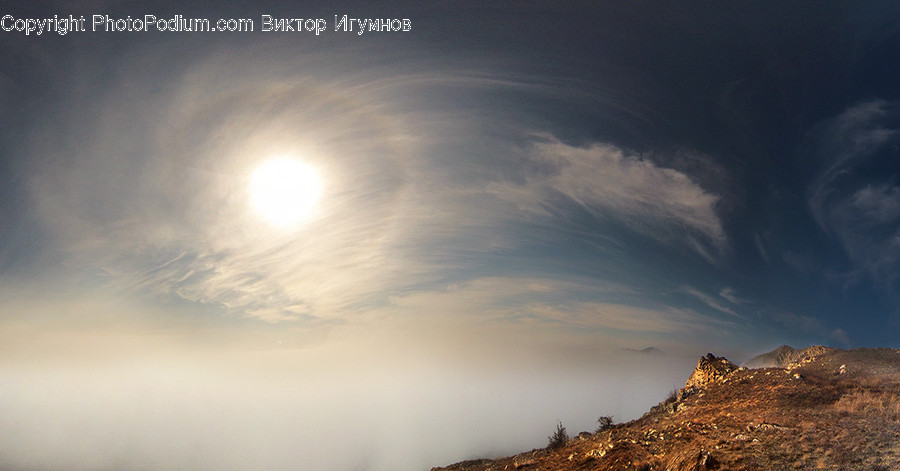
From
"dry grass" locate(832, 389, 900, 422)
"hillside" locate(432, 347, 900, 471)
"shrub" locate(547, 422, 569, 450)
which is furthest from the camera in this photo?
"shrub" locate(547, 422, 569, 450)

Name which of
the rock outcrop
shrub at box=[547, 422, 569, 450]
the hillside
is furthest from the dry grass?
shrub at box=[547, 422, 569, 450]

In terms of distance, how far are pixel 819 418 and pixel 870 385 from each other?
8.33m

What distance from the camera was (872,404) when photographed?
66.6ft

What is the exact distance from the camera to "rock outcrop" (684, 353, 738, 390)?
33.5 meters

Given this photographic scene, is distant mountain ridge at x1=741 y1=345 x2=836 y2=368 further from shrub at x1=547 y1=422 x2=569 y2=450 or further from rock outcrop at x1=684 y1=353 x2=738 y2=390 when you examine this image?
shrub at x1=547 y1=422 x2=569 y2=450

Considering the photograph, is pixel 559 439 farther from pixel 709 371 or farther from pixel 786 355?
pixel 786 355

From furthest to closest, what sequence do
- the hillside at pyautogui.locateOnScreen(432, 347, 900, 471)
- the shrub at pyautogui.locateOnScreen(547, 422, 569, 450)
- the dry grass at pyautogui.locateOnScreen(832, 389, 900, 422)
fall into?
the shrub at pyautogui.locateOnScreen(547, 422, 569, 450), the dry grass at pyautogui.locateOnScreen(832, 389, 900, 422), the hillside at pyautogui.locateOnScreen(432, 347, 900, 471)

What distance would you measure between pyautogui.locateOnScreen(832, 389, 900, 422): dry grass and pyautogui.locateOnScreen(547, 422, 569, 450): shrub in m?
17.1

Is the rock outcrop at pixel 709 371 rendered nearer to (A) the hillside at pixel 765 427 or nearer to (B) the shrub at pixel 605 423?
(A) the hillside at pixel 765 427

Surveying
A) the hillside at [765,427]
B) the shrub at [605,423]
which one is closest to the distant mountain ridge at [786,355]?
the hillside at [765,427]

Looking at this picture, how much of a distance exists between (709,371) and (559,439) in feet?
56.0

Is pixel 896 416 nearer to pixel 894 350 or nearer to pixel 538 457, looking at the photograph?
pixel 538 457

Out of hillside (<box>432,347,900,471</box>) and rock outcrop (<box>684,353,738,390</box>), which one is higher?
rock outcrop (<box>684,353,738,390</box>)

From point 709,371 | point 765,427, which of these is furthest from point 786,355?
point 765,427
